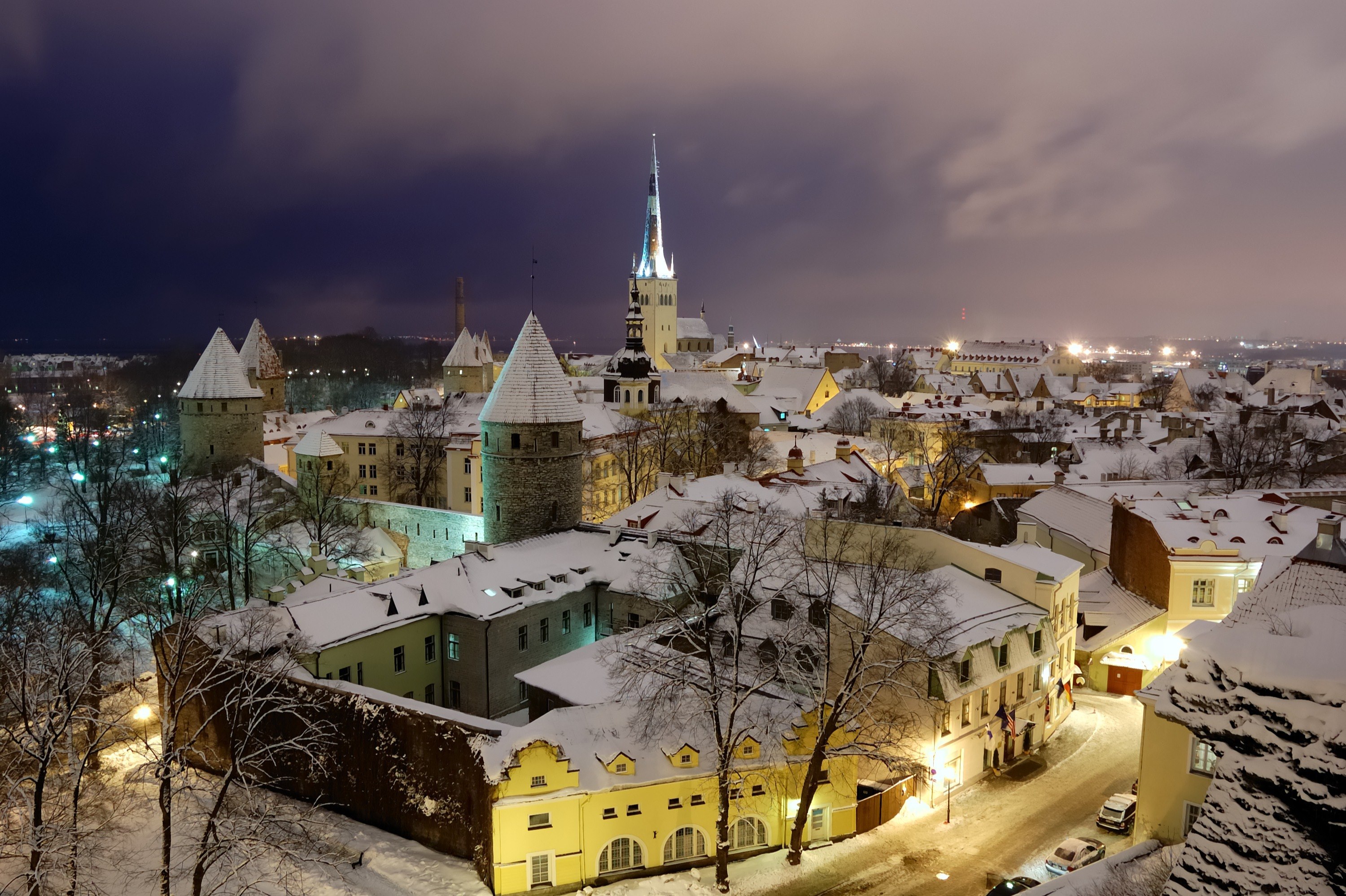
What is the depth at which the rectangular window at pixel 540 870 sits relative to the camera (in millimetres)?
20469

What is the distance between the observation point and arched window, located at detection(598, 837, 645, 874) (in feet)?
69.0

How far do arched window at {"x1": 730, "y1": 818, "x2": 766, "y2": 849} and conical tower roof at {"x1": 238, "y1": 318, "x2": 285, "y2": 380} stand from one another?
195 ft

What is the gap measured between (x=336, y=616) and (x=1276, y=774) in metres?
26.1

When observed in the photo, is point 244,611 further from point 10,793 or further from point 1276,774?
point 1276,774

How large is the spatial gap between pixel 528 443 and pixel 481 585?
22.7ft

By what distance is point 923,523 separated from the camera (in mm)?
42812

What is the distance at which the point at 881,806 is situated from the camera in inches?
935

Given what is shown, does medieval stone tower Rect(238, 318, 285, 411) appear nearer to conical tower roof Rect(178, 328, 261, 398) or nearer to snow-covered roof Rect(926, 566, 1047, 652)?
conical tower roof Rect(178, 328, 261, 398)

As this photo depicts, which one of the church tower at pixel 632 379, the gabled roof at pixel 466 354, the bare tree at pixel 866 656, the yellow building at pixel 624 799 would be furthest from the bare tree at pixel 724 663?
the gabled roof at pixel 466 354

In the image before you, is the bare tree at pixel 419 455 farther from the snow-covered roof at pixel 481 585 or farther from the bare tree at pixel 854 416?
the bare tree at pixel 854 416

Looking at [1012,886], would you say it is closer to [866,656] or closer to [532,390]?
[866,656]

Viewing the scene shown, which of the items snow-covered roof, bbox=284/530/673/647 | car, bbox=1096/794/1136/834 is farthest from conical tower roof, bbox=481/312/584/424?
car, bbox=1096/794/1136/834

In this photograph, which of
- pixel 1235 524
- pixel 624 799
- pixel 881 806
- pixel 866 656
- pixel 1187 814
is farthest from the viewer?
pixel 1235 524

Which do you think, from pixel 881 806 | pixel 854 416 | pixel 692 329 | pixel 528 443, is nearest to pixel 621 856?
pixel 881 806
